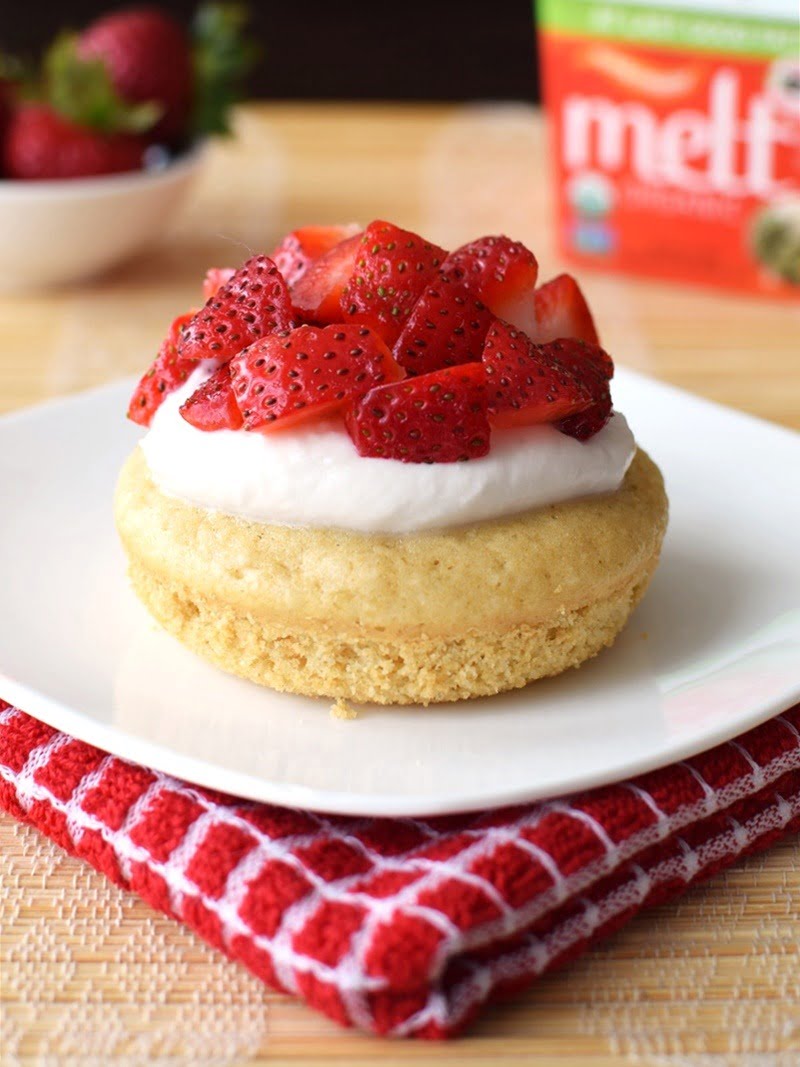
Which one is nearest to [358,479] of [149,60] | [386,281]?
[386,281]

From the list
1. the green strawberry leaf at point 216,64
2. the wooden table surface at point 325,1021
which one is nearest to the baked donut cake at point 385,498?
the wooden table surface at point 325,1021

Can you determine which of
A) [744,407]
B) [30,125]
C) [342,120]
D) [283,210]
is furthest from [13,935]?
[342,120]

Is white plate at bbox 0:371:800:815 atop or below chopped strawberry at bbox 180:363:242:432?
Result: below

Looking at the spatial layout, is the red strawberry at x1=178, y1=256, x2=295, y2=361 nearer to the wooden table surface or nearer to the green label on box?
the wooden table surface

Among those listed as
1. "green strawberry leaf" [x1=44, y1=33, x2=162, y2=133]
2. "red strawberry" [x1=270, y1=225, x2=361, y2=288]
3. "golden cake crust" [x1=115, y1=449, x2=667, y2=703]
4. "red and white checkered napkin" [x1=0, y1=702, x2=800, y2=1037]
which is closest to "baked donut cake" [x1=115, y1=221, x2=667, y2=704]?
"golden cake crust" [x1=115, y1=449, x2=667, y2=703]

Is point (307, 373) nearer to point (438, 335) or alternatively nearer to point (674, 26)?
point (438, 335)

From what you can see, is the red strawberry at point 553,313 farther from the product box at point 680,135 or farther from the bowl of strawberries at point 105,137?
the bowl of strawberries at point 105,137
